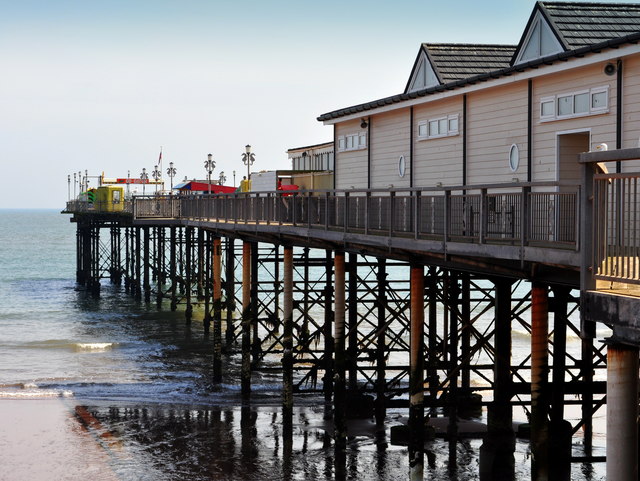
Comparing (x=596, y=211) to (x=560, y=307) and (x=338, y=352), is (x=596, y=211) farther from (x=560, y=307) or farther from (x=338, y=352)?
(x=338, y=352)

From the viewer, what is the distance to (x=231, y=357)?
33.6 meters

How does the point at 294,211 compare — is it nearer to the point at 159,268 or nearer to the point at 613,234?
the point at 613,234

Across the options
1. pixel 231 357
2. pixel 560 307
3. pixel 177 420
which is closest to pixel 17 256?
pixel 231 357

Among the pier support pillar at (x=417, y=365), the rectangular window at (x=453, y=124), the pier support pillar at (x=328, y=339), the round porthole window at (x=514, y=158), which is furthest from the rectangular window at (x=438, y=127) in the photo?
the pier support pillar at (x=417, y=365)

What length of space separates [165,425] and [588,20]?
12.5m

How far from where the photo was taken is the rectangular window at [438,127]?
65.0ft

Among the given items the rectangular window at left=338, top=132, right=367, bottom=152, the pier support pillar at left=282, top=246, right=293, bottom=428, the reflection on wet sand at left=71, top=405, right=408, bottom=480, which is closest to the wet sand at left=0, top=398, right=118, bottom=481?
the reflection on wet sand at left=71, top=405, right=408, bottom=480

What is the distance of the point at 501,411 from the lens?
15.8 meters

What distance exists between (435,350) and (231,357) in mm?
15003

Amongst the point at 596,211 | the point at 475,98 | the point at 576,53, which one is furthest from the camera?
the point at 475,98

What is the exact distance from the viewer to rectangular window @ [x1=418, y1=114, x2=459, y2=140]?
19797mm

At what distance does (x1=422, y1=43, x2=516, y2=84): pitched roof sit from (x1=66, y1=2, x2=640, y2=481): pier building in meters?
0.05

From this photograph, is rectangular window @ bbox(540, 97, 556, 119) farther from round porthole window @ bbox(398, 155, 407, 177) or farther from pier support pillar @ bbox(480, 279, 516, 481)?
round porthole window @ bbox(398, 155, 407, 177)

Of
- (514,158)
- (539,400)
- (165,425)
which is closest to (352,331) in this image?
(165,425)
